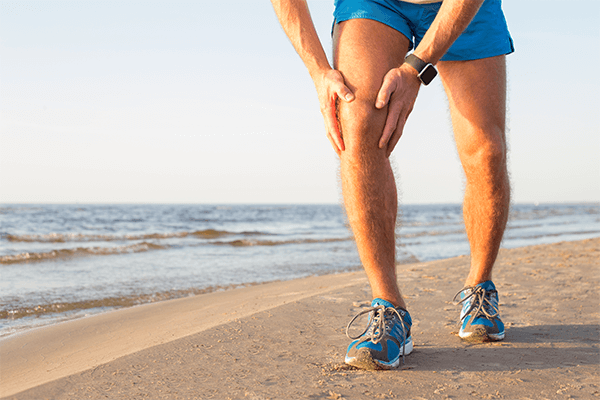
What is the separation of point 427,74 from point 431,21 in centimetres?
36

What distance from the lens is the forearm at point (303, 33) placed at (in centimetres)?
174

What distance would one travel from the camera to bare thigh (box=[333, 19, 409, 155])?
1.60m

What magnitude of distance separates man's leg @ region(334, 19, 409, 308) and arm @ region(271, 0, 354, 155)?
0.12 ft

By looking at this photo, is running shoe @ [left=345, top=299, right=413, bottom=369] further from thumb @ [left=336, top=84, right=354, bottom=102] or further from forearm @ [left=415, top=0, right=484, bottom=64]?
forearm @ [left=415, top=0, right=484, bottom=64]

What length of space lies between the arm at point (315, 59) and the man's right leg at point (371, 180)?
0.04 metres

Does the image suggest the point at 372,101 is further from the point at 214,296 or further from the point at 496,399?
the point at 214,296

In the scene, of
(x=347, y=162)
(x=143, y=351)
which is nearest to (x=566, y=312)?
(x=347, y=162)

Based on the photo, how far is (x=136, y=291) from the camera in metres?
4.14

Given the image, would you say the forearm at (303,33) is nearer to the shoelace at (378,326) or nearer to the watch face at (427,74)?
the watch face at (427,74)

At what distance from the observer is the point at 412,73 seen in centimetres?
164

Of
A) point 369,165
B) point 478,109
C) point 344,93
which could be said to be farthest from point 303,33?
point 478,109

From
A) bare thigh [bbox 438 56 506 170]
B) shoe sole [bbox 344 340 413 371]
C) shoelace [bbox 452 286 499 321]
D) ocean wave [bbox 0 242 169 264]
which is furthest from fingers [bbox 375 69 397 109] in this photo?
ocean wave [bbox 0 242 169 264]

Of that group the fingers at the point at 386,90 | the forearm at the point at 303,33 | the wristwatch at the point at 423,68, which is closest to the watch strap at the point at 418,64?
the wristwatch at the point at 423,68

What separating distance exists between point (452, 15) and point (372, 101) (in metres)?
0.45
